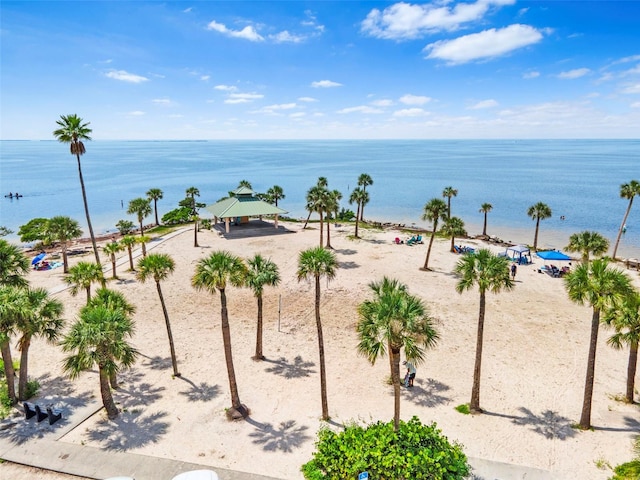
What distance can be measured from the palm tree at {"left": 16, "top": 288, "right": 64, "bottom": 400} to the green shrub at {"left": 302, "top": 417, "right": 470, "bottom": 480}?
13.4m

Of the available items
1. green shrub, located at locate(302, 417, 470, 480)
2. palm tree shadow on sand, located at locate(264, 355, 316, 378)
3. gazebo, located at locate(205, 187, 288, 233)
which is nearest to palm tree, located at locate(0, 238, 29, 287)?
palm tree shadow on sand, located at locate(264, 355, 316, 378)

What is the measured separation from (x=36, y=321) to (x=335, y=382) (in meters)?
14.5

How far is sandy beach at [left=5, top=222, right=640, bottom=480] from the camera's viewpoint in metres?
15.2

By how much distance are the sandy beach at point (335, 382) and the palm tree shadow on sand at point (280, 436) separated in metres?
0.06

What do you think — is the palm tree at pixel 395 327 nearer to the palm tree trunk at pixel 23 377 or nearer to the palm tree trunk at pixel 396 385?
the palm tree trunk at pixel 396 385

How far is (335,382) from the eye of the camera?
19.9 metres

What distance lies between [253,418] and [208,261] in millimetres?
7582

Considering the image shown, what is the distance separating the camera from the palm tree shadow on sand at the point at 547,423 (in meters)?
15.9

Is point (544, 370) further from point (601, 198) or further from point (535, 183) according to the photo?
point (535, 183)

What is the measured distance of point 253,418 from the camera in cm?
1712

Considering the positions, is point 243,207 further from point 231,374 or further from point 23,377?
point 231,374

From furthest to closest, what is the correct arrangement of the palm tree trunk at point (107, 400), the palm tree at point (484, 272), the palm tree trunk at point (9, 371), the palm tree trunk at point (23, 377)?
the palm tree trunk at point (23, 377)
the palm tree trunk at point (9, 371)
the palm tree trunk at point (107, 400)
the palm tree at point (484, 272)

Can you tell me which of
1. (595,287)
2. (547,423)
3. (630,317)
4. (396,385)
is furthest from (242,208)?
(630,317)

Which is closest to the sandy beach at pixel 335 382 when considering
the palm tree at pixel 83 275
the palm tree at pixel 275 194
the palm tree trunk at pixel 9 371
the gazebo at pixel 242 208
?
the palm tree trunk at pixel 9 371
